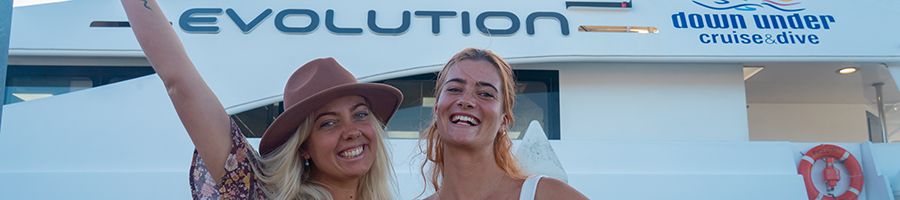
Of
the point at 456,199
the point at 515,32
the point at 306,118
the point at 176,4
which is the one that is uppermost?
the point at 176,4

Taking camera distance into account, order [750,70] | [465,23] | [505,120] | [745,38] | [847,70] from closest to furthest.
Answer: [505,120] → [465,23] → [745,38] → [847,70] → [750,70]

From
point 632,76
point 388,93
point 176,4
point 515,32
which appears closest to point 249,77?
point 176,4

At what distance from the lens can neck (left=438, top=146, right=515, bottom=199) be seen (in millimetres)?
1816

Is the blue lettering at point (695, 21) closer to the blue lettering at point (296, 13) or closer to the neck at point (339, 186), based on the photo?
the blue lettering at point (296, 13)

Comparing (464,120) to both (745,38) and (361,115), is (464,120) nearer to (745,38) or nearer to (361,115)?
(361,115)

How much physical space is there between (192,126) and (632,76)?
544cm

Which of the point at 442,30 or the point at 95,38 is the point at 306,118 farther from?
the point at 95,38

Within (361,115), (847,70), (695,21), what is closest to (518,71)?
(695,21)

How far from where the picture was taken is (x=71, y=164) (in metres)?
5.38

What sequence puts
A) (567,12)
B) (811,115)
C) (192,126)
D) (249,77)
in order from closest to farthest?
(192,126)
(249,77)
(567,12)
(811,115)

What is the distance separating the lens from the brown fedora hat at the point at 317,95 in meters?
1.98

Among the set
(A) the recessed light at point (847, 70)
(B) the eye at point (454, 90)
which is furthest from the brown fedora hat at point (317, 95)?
(A) the recessed light at point (847, 70)

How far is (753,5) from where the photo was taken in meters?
6.60

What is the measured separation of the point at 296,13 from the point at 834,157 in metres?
4.93
